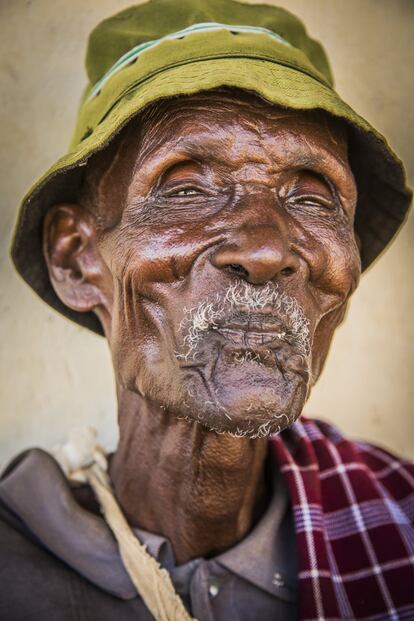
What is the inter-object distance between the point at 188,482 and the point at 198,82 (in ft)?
3.47

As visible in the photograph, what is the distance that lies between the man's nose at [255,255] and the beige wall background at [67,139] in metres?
1.64

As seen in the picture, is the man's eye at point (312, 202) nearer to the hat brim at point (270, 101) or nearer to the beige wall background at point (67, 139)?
the hat brim at point (270, 101)

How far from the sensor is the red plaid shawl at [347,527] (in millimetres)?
1772

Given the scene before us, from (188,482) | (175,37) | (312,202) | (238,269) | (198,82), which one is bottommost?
(188,482)

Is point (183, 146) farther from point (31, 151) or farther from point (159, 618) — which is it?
point (31, 151)

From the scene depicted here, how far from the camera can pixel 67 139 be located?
9.83 ft

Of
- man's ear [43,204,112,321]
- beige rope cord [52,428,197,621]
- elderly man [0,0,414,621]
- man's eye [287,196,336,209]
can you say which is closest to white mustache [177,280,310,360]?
elderly man [0,0,414,621]

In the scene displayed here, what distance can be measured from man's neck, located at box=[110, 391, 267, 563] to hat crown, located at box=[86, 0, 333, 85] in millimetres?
1029

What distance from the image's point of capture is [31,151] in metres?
2.97

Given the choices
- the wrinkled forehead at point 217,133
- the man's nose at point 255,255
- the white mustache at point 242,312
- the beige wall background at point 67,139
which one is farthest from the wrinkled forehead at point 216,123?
the beige wall background at point 67,139

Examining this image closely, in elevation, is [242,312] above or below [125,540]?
above

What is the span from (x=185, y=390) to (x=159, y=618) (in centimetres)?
64

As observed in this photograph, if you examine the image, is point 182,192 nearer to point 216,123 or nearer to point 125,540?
point 216,123

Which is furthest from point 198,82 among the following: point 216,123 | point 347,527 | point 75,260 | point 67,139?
point 67,139
